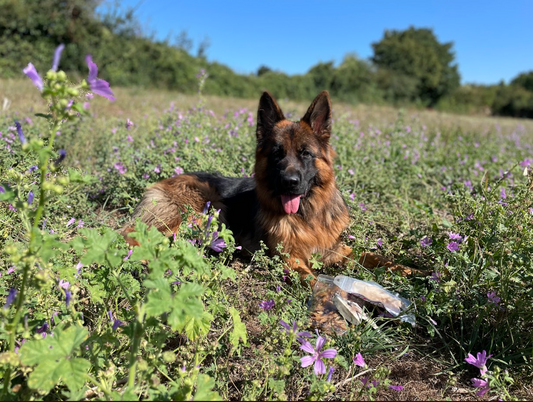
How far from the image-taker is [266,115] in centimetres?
401

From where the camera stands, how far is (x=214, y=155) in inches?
218

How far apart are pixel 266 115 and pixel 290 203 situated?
1024 mm

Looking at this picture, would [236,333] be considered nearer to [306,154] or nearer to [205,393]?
[205,393]

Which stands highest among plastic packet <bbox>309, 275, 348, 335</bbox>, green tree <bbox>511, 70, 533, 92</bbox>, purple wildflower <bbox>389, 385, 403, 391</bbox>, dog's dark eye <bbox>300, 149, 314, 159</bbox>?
green tree <bbox>511, 70, 533, 92</bbox>

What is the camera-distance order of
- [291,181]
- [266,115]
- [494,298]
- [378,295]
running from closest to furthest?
[494,298]
[378,295]
[291,181]
[266,115]

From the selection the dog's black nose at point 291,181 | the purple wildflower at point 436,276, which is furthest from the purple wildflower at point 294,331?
the dog's black nose at point 291,181

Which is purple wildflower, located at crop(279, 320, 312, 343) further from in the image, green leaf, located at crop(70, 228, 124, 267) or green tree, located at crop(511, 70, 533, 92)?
green tree, located at crop(511, 70, 533, 92)

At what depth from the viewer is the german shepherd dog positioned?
3635 mm

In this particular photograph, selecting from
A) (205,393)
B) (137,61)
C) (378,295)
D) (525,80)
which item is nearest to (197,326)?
(205,393)

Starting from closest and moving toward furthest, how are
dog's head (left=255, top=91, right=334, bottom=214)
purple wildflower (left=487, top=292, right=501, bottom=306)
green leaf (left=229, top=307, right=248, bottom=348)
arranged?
green leaf (left=229, top=307, right=248, bottom=348)
purple wildflower (left=487, top=292, right=501, bottom=306)
dog's head (left=255, top=91, right=334, bottom=214)

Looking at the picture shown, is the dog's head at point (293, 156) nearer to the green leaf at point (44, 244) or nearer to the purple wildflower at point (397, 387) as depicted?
the purple wildflower at point (397, 387)

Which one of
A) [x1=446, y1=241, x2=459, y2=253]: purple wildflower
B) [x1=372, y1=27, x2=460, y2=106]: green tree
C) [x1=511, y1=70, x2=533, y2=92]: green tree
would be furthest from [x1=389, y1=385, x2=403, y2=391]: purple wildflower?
[x1=511, y1=70, x2=533, y2=92]: green tree

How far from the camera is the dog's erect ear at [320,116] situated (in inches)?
147

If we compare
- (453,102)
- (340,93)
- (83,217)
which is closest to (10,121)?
(83,217)
